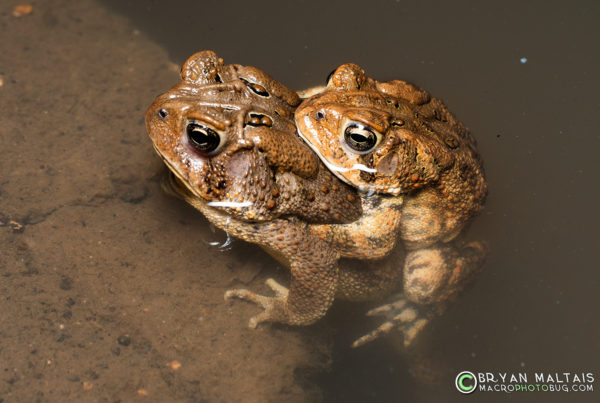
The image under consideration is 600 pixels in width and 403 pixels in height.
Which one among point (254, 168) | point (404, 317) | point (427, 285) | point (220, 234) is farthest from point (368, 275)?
point (254, 168)

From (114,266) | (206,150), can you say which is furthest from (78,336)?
(206,150)

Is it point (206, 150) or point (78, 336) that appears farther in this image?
point (78, 336)

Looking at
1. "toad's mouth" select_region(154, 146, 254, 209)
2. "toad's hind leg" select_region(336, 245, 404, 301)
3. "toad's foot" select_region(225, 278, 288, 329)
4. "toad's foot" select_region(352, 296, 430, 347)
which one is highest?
"toad's mouth" select_region(154, 146, 254, 209)

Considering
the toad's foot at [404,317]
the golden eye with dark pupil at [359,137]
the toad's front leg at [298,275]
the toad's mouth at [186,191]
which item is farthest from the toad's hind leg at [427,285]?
the toad's mouth at [186,191]

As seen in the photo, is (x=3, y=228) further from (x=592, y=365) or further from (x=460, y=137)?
(x=592, y=365)

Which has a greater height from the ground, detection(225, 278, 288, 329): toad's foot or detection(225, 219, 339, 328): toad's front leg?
detection(225, 219, 339, 328): toad's front leg

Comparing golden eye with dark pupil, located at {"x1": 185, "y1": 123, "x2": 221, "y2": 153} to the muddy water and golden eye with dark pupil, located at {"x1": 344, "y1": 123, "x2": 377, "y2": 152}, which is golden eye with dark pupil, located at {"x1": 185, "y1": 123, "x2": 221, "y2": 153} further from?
the muddy water

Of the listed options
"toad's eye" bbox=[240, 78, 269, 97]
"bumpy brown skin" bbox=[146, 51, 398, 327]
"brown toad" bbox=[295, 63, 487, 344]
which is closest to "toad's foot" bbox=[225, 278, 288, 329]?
"bumpy brown skin" bbox=[146, 51, 398, 327]
